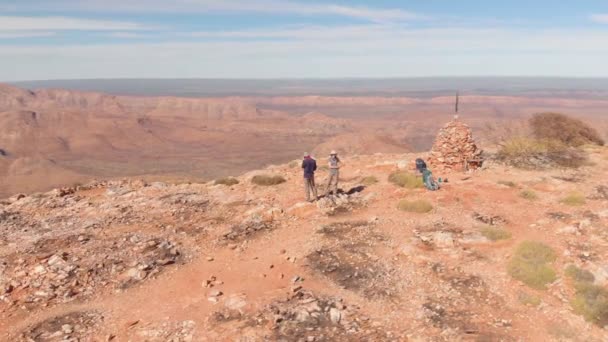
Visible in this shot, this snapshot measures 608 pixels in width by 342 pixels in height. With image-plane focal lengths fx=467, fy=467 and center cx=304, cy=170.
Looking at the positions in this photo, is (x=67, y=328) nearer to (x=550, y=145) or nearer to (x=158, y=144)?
(x=550, y=145)

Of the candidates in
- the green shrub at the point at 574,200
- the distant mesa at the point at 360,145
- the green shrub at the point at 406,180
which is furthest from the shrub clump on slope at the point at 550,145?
the distant mesa at the point at 360,145

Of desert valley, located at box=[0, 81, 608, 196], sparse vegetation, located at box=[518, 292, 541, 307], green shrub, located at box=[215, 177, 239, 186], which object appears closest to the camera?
sparse vegetation, located at box=[518, 292, 541, 307]

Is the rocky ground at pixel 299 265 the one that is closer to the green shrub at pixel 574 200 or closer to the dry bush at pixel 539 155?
the green shrub at pixel 574 200

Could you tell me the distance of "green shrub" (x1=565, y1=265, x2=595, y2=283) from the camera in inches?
488

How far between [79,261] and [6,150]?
161 meters

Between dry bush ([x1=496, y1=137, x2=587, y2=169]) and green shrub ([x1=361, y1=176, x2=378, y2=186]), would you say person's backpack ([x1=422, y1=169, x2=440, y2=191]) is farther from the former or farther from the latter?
dry bush ([x1=496, y1=137, x2=587, y2=169])

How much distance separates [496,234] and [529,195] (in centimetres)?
482

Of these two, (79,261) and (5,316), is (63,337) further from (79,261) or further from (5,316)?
(79,261)

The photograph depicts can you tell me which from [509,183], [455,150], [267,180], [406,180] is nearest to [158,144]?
[267,180]

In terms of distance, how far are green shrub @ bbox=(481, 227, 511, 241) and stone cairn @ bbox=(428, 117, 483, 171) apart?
8.00 metres

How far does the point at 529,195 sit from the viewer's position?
62.0 feet

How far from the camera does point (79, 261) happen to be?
14.3 meters

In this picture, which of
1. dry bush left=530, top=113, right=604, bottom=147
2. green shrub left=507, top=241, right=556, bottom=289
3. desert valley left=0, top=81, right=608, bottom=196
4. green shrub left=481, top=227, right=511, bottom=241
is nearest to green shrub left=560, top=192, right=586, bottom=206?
green shrub left=481, top=227, right=511, bottom=241

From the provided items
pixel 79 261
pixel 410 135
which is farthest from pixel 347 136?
pixel 79 261
